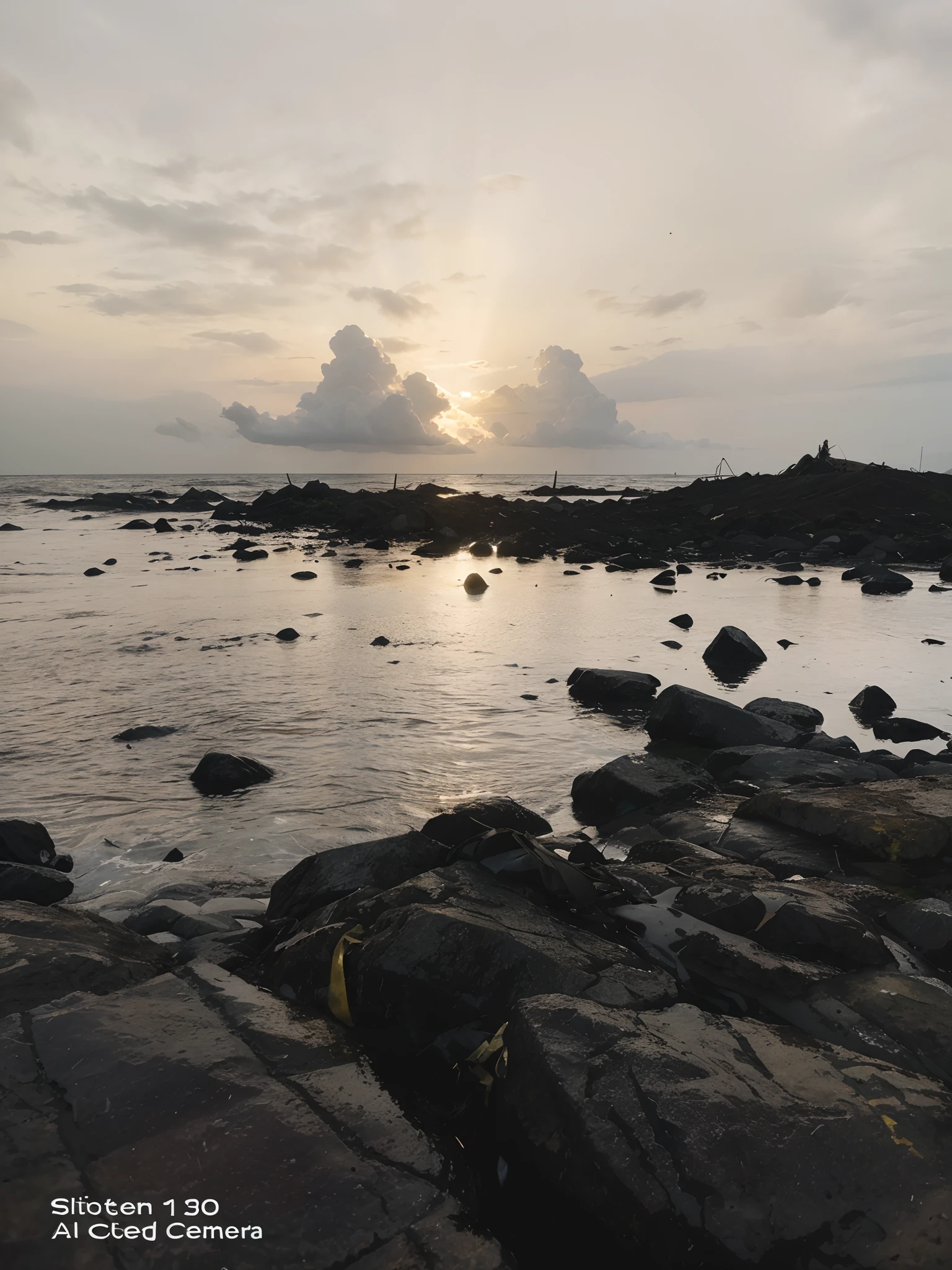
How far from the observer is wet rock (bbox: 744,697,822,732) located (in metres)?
8.02

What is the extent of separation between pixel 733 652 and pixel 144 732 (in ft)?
26.6

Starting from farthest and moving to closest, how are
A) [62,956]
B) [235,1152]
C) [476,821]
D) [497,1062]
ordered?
[476,821]
[62,956]
[497,1062]
[235,1152]

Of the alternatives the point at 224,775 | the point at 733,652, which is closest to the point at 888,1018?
the point at 224,775

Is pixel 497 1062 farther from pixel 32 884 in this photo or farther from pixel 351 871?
pixel 32 884

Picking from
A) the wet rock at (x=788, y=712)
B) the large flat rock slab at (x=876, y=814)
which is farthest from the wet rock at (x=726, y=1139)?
the wet rock at (x=788, y=712)

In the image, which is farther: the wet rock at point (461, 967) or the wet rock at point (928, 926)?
the wet rock at point (928, 926)

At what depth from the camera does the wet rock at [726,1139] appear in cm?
188

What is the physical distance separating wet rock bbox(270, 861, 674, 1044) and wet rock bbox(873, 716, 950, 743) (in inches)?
229

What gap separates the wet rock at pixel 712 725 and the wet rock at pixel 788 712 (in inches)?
14.2

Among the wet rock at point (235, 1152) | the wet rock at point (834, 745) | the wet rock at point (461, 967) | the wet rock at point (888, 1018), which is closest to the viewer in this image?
the wet rock at point (235, 1152)

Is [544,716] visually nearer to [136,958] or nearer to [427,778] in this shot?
[427,778]

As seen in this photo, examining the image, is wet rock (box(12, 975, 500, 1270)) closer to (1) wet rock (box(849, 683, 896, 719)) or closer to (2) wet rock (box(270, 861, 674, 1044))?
(2) wet rock (box(270, 861, 674, 1044))

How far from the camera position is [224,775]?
640cm

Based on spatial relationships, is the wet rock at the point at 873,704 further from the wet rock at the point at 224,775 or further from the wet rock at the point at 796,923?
the wet rock at the point at 224,775
